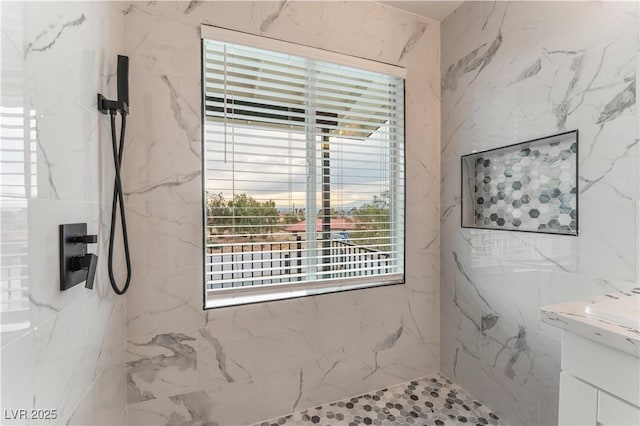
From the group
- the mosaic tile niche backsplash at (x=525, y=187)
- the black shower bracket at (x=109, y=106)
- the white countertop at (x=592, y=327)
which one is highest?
the black shower bracket at (x=109, y=106)

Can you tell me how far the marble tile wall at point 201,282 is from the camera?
1.45m

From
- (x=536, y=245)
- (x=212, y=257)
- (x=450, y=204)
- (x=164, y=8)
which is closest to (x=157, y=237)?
(x=212, y=257)

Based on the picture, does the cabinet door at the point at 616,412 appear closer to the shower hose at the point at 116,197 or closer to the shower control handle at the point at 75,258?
the shower control handle at the point at 75,258

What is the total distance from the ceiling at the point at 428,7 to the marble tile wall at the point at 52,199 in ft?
5.27

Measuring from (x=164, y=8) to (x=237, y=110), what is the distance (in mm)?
554

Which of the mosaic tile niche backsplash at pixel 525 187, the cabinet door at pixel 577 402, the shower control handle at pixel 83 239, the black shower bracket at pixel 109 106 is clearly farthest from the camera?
the mosaic tile niche backsplash at pixel 525 187

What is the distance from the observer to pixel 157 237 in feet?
4.82

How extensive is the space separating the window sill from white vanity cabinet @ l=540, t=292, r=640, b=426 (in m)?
1.13

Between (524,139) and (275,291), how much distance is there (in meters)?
1.55

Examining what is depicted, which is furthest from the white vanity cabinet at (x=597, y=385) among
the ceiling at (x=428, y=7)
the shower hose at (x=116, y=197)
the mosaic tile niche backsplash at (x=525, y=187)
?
the ceiling at (x=428, y=7)

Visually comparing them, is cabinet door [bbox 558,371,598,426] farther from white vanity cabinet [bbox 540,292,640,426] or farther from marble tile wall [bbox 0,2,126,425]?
marble tile wall [bbox 0,2,126,425]

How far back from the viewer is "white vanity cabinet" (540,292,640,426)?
27.9 inches

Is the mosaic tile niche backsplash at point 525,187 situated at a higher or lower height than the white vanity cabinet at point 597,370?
higher

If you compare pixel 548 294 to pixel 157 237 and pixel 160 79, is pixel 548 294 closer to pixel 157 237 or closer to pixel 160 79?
pixel 157 237
